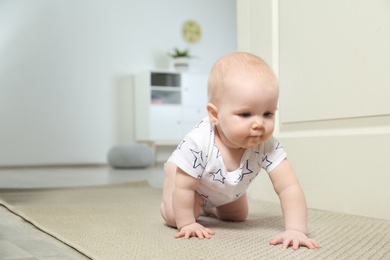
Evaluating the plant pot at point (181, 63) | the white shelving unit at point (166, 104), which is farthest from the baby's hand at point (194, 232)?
the plant pot at point (181, 63)

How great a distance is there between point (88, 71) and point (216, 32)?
1491 millimetres

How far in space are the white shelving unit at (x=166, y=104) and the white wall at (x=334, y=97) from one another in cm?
298

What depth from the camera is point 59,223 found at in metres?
1.16

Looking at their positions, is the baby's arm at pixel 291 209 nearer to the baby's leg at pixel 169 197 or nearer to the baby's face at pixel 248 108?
the baby's face at pixel 248 108

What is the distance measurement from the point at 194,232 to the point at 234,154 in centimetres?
18

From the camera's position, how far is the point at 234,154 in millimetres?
1024

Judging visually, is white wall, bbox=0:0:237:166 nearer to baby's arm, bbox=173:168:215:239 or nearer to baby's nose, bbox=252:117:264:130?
baby's arm, bbox=173:168:215:239

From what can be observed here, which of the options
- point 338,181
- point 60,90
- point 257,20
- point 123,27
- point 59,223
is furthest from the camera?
point 123,27

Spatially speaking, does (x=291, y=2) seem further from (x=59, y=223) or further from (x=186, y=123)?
(x=186, y=123)

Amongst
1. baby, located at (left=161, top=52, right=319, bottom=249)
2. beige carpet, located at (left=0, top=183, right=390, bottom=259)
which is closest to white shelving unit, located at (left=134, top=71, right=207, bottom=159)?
beige carpet, located at (left=0, top=183, right=390, bottom=259)

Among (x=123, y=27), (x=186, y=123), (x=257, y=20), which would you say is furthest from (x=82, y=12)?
(x=257, y=20)

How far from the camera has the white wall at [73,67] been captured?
428cm

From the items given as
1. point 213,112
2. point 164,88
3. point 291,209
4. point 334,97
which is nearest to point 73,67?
point 164,88

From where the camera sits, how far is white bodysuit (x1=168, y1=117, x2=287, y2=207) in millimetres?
996
